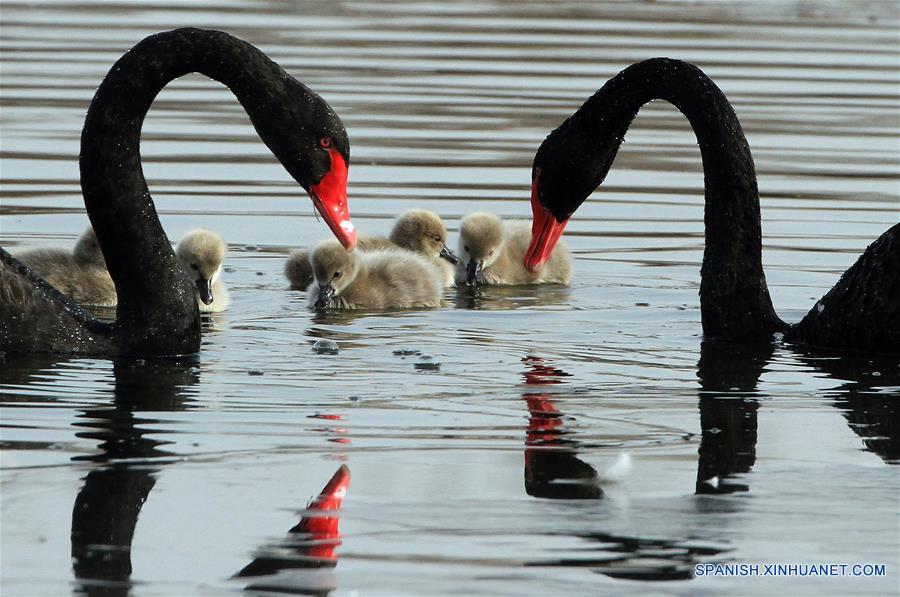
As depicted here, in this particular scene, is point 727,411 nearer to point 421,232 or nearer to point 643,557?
point 643,557

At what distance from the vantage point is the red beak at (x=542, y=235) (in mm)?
7781

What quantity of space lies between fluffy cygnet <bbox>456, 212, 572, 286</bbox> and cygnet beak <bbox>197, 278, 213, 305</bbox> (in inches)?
56.4

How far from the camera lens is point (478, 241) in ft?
28.4

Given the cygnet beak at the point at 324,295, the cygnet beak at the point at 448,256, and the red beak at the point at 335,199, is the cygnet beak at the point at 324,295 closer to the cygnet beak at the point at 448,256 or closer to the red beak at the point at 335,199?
the cygnet beak at the point at 448,256

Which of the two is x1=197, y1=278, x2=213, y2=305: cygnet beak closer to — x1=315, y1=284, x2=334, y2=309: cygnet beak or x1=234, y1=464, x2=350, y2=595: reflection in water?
x1=315, y1=284, x2=334, y2=309: cygnet beak

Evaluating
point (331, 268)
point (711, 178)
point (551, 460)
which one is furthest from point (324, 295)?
Answer: point (551, 460)

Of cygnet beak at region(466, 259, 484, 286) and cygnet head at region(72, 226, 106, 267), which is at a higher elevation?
cygnet head at region(72, 226, 106, 267)

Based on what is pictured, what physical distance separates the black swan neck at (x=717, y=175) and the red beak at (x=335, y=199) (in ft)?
4.54

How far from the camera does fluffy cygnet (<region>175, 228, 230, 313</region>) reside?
7.73m

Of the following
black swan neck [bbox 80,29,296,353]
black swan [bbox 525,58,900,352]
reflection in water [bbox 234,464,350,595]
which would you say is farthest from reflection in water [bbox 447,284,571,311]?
reflection in water [bbox 234,464,350,595]

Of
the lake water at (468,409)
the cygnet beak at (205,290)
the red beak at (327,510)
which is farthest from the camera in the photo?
the cygnet beak at (205,290)

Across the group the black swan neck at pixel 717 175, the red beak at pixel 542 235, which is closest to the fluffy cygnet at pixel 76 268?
the red beak at pixel 542 235

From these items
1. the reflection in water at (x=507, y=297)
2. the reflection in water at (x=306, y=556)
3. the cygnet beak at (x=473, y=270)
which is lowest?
the reflection in water at (x=306, y=556)

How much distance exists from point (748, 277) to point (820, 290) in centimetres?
126
